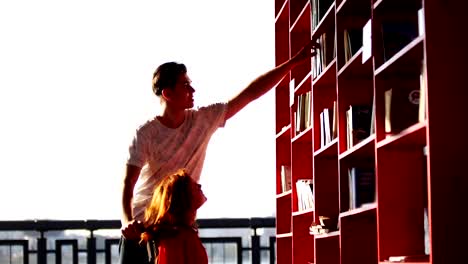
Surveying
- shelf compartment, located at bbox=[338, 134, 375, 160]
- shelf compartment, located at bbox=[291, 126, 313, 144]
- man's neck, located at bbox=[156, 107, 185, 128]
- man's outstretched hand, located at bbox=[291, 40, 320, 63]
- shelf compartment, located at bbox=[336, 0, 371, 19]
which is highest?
shelf compartment, located at bbox=[336, 0, 371, 19]

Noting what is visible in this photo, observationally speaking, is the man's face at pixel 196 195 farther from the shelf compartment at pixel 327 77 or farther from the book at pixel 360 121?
the shelf compartment at pixel 327 77

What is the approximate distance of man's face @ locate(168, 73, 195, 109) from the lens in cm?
405

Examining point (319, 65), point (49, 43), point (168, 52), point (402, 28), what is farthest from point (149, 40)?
point (402, 28)

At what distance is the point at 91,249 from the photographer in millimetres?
7906

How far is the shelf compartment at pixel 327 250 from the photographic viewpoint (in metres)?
5.04

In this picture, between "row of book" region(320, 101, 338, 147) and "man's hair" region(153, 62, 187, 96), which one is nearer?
"man's hair" region(153, 62, 187, 96)

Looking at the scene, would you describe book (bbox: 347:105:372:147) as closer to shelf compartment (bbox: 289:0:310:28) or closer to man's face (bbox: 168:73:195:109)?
man's face (bbox: 168:73:195:109)

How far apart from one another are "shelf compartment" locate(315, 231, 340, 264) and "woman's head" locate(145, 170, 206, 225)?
4.80 feet

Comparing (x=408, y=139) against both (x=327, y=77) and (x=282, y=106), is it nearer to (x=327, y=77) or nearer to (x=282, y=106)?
(x=327, y=77)

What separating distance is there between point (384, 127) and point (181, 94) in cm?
81

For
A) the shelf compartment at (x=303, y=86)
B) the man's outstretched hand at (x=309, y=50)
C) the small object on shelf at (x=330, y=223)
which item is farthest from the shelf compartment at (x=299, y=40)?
the small object on shelf at (x=330, y=223)

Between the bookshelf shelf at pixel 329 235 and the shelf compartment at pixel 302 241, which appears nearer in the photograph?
the bookshelf shelf at pixel 329 235

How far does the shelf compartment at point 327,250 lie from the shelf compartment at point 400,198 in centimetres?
124

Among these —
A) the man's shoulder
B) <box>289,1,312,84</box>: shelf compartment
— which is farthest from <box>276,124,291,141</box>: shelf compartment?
the man's shoulder
